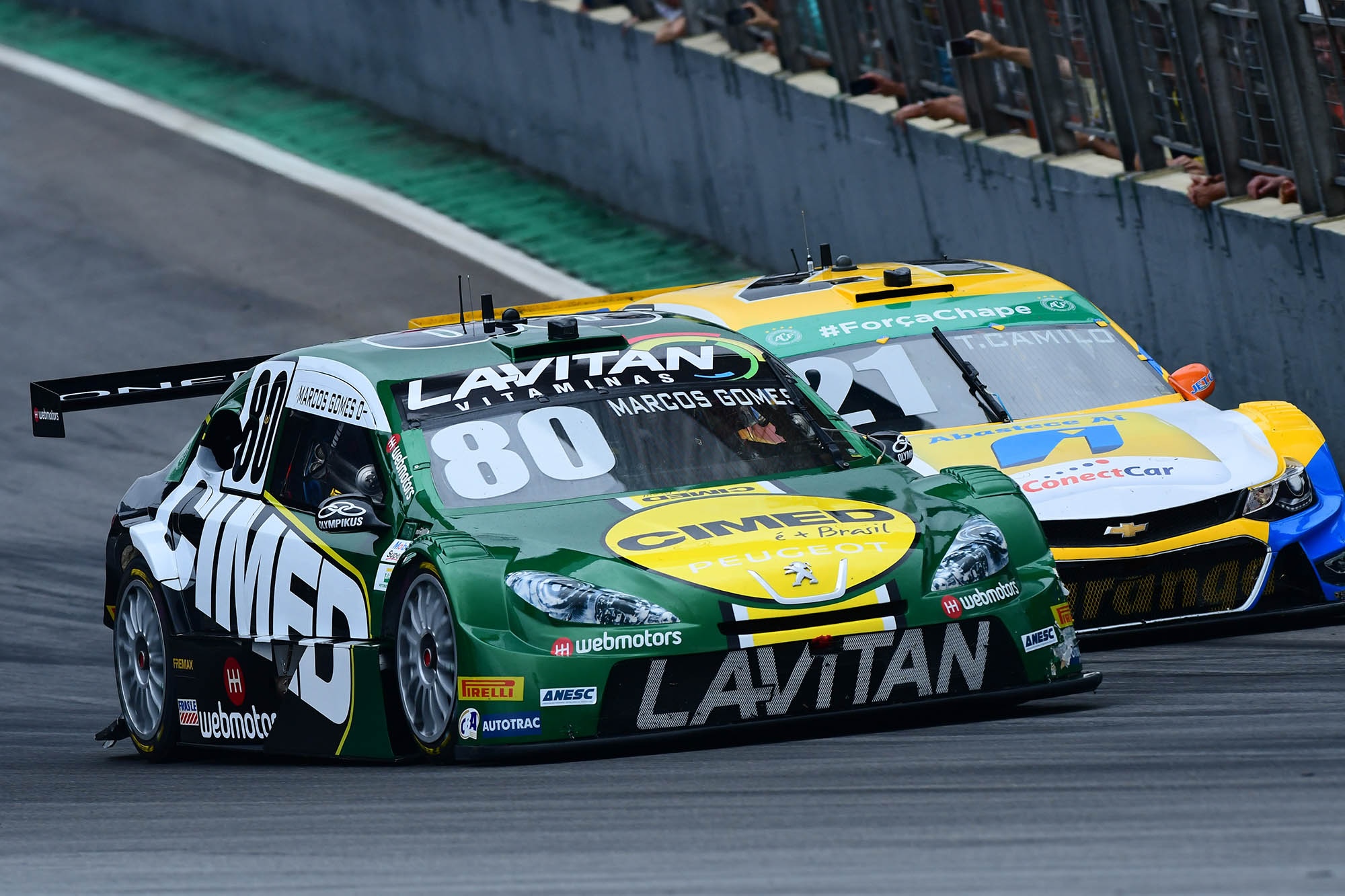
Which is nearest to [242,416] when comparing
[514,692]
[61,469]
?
[514,692]

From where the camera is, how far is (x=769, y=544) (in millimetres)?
7328

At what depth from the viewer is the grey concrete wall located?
43.7ft

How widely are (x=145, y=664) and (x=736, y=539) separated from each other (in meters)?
3.02

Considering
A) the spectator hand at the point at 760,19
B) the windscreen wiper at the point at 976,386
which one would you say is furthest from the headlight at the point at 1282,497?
the spectator hand at the point at 760,19

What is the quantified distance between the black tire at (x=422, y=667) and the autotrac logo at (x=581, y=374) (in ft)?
2.91

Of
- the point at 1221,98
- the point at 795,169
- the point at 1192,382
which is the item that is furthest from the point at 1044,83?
the point at 1192,382

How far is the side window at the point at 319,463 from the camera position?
26.9 ft

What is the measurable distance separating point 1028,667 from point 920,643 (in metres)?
0.40

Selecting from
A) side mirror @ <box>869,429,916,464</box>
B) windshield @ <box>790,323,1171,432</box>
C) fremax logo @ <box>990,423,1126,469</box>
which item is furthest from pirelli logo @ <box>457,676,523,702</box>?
windshield @ <box>790,323,1171,432</box>

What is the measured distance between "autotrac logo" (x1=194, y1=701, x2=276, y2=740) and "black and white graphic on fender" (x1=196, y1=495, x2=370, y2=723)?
0.87ft

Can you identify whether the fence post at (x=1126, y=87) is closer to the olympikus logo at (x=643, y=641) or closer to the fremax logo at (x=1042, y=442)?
the fremax logo at (x=1042, y=442)

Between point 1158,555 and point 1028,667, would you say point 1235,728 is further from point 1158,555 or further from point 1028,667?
point 1158,555

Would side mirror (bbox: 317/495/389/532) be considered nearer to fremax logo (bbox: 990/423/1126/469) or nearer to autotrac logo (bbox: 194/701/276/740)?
autotrac logo (bbox: 194/701/276/740)

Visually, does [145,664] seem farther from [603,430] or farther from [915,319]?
[915,319]
